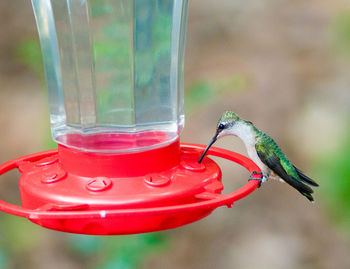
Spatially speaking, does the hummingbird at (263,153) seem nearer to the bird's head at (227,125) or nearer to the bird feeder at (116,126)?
the bird's head at (227,125)

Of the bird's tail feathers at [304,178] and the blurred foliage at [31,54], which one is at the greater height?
the blurred foliage at [31,54]

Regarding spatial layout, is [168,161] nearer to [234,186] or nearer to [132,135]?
[132,135]

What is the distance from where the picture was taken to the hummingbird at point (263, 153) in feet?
7.73

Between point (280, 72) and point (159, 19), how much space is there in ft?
5.81

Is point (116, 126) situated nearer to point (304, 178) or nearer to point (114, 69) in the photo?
point (114, 69)

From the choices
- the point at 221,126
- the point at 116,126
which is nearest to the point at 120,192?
the point at 116,126

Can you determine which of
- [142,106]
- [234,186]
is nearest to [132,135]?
[142,106]

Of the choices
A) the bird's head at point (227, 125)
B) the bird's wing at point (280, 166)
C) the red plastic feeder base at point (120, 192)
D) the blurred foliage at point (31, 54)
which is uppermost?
the blurred foliage at point (31, 54)

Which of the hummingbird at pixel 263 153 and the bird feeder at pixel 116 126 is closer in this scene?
the bird feeder at pixel 116 126

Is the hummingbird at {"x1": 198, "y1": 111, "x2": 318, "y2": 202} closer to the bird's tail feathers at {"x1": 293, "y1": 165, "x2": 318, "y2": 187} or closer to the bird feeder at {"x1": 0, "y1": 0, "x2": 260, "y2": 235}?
the bird's tail feathers at {"x1": 293, "y1": 165, "x2": 318, "y2": 187}

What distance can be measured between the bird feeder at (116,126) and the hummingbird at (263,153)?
13 cm

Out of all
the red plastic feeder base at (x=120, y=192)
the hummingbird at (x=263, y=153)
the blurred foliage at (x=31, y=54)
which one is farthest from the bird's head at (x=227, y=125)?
the blurred foliage at (x=31, y=54)

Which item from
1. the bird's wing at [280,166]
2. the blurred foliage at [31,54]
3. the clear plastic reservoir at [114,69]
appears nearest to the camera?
the clear plastic reservoir at [114,69]

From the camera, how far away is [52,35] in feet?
7.00
